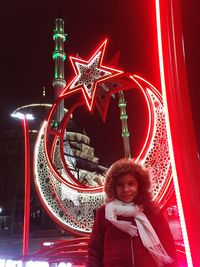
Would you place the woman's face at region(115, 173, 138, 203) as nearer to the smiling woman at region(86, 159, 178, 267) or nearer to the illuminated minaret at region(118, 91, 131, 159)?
the smiling woman at region(86, 159, 178, 267)

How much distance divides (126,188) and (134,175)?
0.59ft

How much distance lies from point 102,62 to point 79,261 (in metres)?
4.39

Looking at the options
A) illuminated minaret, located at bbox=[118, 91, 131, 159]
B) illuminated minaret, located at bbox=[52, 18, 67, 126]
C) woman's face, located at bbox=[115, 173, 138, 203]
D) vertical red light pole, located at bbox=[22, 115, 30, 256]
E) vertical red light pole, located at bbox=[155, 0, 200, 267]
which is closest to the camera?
vertical red light pole, located at bbox=[155, 0, 200, 267]

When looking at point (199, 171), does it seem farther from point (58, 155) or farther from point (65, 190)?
point (58, 155)

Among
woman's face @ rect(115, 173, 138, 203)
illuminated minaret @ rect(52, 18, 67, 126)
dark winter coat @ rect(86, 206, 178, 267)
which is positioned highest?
illuminated minaret @ rect(52, 18, 67, 126)

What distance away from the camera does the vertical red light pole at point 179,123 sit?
245cm

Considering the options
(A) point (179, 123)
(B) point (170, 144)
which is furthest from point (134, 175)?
(A) point (179, 123)

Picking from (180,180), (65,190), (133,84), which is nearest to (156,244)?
(180,180)

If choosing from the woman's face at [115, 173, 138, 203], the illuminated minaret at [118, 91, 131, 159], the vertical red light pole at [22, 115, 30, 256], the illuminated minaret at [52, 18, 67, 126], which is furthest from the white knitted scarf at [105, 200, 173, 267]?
the illuminated minaret at [52, 18, 67, 126]

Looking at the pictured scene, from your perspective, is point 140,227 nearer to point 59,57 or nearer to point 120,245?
point 120,245

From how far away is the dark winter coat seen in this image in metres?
2.54

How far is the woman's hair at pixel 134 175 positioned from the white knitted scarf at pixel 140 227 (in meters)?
0.18

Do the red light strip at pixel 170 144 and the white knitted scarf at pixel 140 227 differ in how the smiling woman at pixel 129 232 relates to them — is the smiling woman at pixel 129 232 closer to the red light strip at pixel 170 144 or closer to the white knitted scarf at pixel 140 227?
the white knitted scarf at pixel 140 227

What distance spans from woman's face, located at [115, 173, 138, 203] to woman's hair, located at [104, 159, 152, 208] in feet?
0.10
